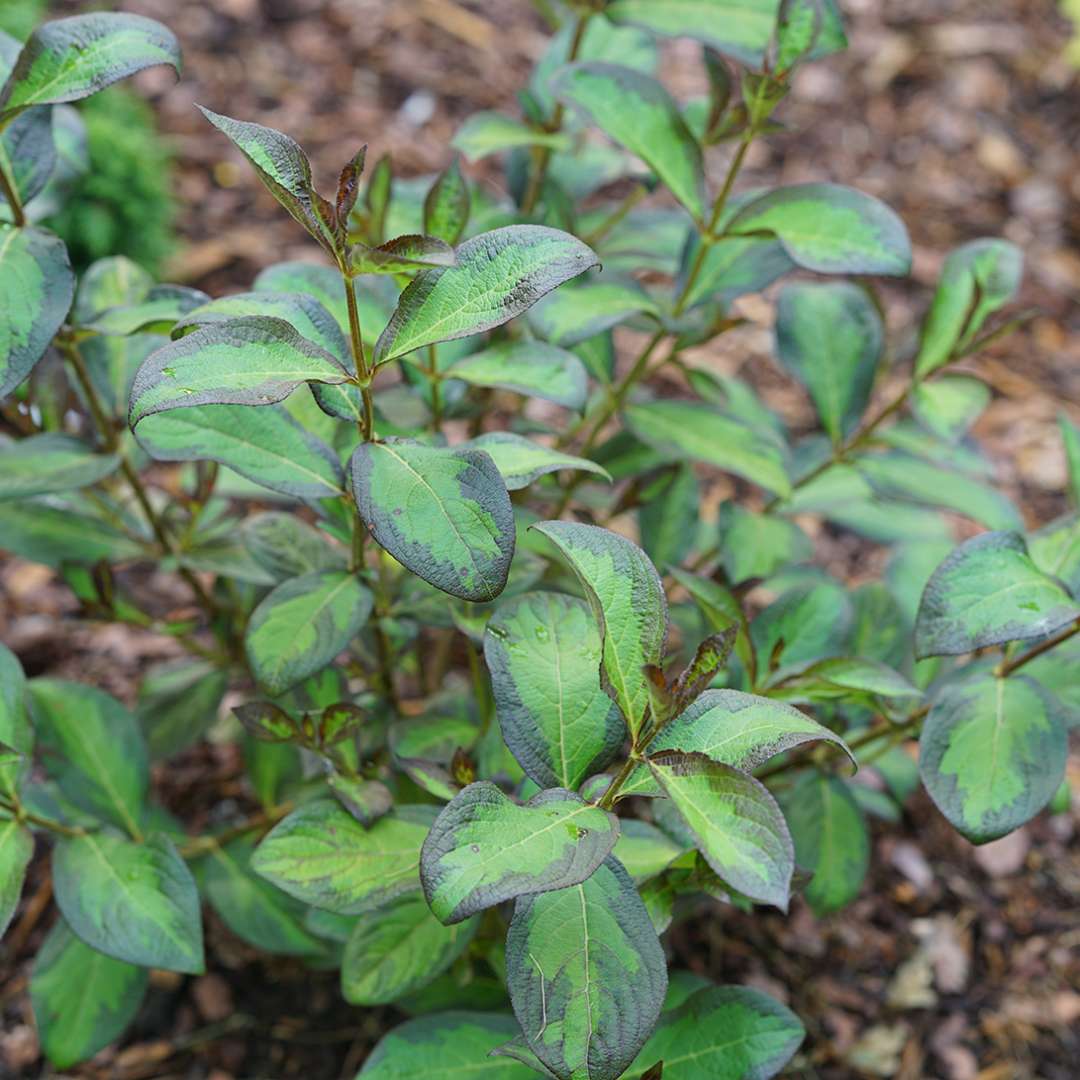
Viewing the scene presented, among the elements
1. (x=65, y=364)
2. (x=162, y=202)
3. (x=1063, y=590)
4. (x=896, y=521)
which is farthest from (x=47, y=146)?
(x=162, y=202)

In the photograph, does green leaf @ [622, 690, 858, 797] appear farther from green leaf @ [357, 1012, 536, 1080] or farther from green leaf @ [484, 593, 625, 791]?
green leaf @ [357, 1012, 536, 1080]

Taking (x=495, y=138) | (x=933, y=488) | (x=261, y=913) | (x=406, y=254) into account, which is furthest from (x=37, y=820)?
(x=933, y=488)

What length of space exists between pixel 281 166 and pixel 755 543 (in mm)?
970

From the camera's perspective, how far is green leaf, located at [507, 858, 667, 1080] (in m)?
1.07

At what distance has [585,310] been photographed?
1.55 m

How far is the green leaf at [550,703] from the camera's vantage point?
1.17m

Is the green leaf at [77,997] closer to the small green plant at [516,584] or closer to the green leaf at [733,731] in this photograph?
the small green plant at [516,584]

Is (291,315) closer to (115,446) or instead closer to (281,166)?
(281,166)

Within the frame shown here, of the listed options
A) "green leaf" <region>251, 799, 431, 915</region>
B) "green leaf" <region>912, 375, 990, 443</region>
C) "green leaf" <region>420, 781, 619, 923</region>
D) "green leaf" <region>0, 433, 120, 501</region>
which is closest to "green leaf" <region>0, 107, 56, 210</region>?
"green leaf" <region>0, 433, 120, 501</region>

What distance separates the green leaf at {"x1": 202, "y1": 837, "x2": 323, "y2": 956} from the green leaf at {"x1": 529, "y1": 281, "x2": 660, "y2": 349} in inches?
33.2

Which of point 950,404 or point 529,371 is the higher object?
point 529,371

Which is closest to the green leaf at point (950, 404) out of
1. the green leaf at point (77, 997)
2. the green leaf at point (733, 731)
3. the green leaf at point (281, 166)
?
the green leaf at point (733, 731)

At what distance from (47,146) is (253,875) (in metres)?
0.99

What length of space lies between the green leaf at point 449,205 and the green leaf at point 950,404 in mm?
723
